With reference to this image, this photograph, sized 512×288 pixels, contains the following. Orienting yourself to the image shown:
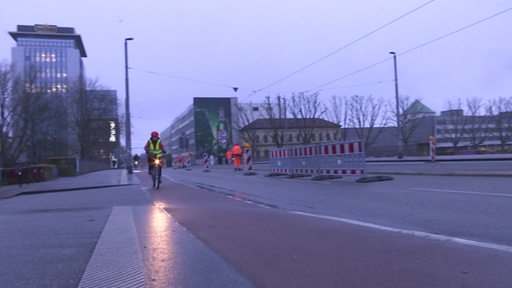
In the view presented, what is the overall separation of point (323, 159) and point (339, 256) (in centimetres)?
1400

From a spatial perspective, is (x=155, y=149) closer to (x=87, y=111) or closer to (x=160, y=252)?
(x=160, y=252)

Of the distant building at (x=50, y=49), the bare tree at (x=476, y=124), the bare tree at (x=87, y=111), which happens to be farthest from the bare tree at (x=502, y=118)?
the distant building at (x=50, y=49)

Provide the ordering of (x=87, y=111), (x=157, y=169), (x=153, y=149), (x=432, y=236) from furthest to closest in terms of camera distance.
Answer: (x=87, y=111) → (x=157, y=169) → (x=153, y=149) → (x=432, y=236)

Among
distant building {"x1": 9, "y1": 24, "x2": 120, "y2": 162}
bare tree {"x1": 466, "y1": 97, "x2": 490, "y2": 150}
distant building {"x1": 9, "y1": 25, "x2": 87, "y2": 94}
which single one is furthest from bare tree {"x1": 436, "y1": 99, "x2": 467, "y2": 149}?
distant building {"x1": 9, "y1": 25, "x2": 87, "y2": 94}

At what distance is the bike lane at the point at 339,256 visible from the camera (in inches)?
176

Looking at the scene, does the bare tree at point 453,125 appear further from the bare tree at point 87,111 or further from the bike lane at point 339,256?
the bike lane at point 339,256

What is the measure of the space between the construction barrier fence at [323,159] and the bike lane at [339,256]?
30.0 ft

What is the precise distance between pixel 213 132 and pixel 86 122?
67.4m

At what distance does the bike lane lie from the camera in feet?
14.7

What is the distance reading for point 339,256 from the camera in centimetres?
549

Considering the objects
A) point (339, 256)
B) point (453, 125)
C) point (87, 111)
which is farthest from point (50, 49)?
point (339, 256)

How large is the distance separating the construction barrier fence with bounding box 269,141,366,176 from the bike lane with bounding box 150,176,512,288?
9145mm

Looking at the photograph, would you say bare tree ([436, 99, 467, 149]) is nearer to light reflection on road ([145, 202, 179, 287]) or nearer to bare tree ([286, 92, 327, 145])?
bare tree ([286, 92, 327, 145])

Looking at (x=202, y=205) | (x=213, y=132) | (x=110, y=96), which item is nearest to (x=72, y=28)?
(x=213, y=132)
